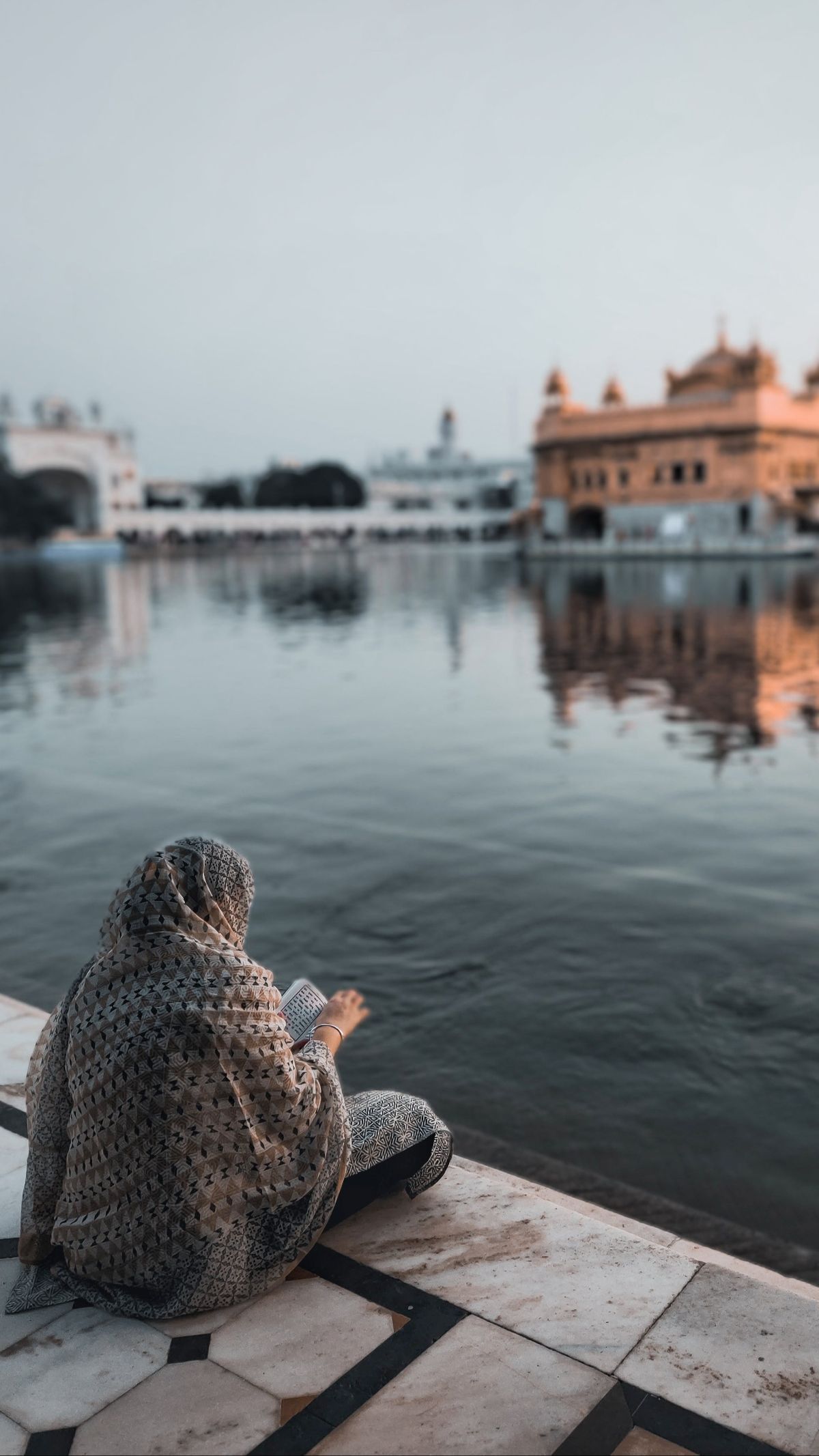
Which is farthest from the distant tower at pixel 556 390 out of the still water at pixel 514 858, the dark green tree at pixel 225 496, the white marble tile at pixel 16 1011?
the white marble tile at pixel 16 1011

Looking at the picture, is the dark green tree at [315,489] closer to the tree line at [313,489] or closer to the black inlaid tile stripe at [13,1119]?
the tree line at [313,489]

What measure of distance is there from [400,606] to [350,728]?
14698mm

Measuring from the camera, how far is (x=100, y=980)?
2.21m

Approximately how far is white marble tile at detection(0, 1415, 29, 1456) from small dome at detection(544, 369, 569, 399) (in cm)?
5958

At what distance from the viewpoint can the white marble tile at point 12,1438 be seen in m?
1.94

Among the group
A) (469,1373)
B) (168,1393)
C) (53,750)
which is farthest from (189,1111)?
(53,750)

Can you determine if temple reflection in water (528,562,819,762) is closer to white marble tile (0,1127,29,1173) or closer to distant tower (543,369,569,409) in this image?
white marble tile (0,1127,29,1173)

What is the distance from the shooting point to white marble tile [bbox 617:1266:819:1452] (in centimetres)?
197

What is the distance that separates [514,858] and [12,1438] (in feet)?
14.3

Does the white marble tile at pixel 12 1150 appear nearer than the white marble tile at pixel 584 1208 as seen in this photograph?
No

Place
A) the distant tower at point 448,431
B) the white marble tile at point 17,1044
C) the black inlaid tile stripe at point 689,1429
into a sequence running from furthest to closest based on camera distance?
the distant tower at point 448,431 < the white marble tile at point 17,1044 < the black inlaid tile stripe at point 689,1429

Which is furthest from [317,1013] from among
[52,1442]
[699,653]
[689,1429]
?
[699,653]

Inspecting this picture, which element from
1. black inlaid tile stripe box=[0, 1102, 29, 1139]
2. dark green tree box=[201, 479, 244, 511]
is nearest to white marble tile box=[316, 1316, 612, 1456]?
black inlaid tile stripe box=[0, 1102, 29, 1139]

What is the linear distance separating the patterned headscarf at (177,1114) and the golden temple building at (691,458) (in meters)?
46.0
